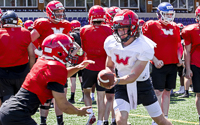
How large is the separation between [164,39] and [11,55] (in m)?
2.35

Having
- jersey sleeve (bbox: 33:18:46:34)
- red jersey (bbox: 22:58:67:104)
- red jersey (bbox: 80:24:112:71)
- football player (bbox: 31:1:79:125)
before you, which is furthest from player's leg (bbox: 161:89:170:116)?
red jersey (bbox: 22:58:67:104)

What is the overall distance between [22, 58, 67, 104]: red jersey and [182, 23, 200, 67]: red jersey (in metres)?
2.61

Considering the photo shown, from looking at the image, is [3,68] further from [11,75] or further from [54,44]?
[54,44]

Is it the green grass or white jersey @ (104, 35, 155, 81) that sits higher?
white jersey @ (104, 35, 155, 81)

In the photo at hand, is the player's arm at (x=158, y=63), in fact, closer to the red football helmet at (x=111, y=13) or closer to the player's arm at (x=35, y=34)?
the red football helmet at (x=111, y=13)

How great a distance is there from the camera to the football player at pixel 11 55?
14.3ft

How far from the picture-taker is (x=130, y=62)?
11.3 feet

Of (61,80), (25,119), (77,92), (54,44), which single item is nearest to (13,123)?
(25,119)

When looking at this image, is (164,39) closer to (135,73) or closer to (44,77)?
(135,73)

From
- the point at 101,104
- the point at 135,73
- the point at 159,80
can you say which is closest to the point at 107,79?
the point at 135,73

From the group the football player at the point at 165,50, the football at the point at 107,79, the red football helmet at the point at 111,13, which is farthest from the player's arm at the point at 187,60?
the football at the point at 107,79

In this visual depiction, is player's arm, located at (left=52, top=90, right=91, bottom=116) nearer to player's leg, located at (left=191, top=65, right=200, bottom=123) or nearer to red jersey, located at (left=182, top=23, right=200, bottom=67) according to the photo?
player's leg, located at (left=191, top=65, right=200, bottom=123)

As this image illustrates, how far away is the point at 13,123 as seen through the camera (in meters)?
2.93

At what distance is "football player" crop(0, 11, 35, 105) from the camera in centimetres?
437
